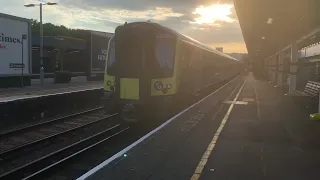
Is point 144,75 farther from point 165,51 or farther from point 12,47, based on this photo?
point 12,47

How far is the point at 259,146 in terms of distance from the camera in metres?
7.78

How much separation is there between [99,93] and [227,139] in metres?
12.7

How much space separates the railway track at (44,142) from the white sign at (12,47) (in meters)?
7.52

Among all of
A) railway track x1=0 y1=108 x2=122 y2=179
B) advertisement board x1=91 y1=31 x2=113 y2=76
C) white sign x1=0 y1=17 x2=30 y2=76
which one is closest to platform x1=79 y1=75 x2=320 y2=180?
railway track x1=0 y1=108 x2=122 y2=179

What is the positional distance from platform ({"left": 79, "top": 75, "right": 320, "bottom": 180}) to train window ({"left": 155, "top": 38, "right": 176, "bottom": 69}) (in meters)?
1.80

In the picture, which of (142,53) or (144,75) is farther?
(142,53)

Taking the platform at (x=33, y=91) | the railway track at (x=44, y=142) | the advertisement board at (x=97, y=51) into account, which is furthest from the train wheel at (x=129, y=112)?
the advertisement board at (x=97, y=51)

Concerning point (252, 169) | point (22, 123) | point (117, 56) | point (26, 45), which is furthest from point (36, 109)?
point (252, 169)

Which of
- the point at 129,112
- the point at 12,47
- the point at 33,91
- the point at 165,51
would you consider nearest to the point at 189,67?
the point at 165,51

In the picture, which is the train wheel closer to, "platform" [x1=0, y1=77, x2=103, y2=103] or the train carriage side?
the train carriage side

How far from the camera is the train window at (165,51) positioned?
11242 millimetres

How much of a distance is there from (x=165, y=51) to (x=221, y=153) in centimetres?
510

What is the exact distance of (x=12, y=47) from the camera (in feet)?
66.8

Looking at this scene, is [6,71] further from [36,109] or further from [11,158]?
[11,158]
